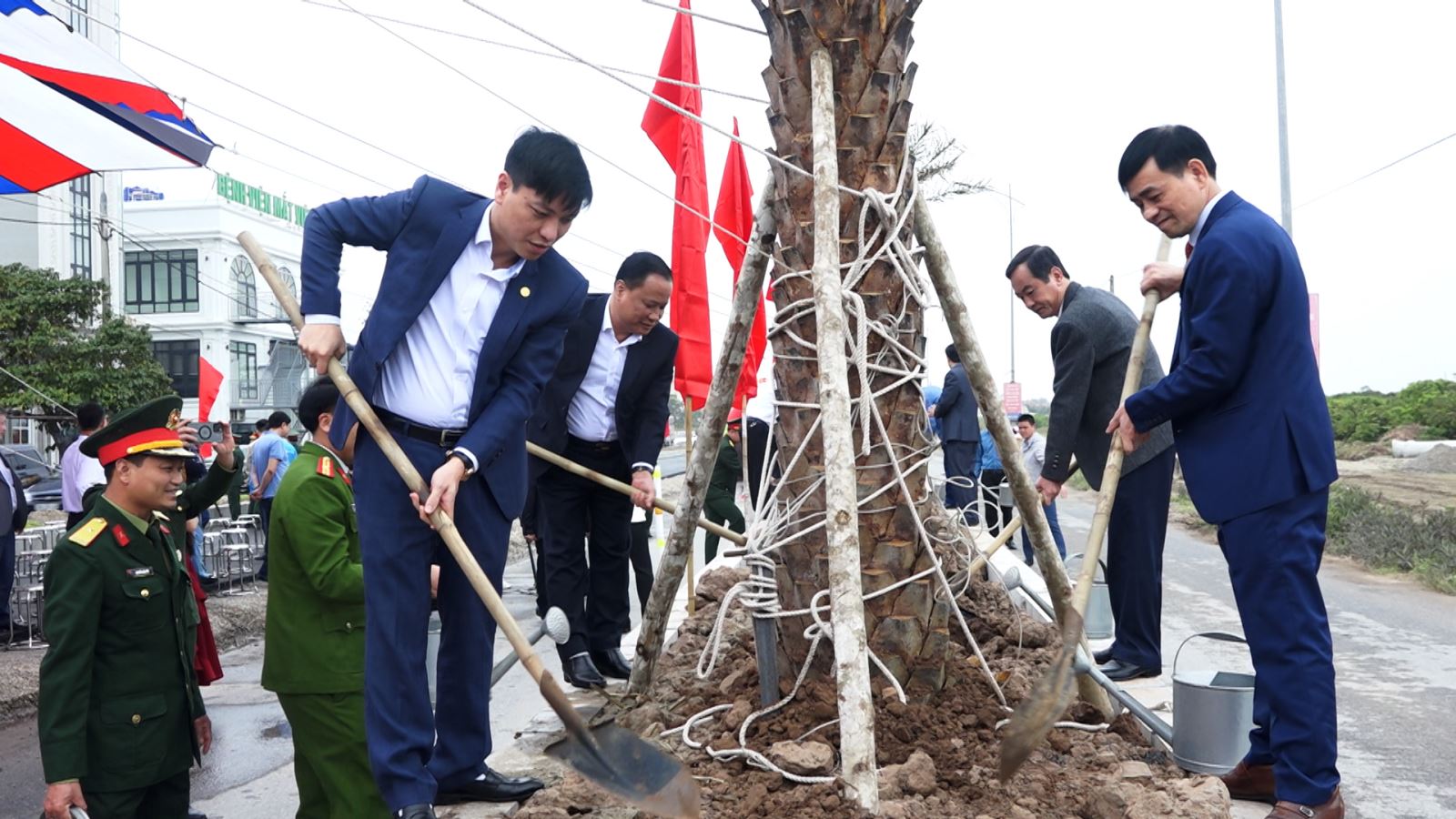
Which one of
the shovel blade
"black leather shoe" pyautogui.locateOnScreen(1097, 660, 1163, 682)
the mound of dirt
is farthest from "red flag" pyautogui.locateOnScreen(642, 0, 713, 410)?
the mound of dirt

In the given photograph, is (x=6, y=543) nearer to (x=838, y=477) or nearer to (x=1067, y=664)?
(x=838, y=477)

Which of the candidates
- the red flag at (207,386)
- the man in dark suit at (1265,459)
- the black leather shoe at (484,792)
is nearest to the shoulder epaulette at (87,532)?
the black leather shoe at (484,792)

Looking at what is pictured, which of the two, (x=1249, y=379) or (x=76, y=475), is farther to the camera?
(x=76, y=475)

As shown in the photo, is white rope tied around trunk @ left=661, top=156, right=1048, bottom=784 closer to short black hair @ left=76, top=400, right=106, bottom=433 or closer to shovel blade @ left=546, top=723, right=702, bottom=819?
shovel blade @ left=546, top=723, right=702, bottom=819

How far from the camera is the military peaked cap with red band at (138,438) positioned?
3646 mm

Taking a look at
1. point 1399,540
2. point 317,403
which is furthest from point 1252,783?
point 1399,540

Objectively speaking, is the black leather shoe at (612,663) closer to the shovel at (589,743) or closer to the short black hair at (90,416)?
the shovel at (589,743)

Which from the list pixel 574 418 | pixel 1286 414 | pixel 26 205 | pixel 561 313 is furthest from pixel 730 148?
pixel 26 205

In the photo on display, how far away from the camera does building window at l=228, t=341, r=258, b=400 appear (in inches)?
2251

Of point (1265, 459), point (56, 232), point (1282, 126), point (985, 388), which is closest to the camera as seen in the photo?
point (1265, 459)

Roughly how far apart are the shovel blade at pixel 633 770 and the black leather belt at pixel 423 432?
2.84 ft

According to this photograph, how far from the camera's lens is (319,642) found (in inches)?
134

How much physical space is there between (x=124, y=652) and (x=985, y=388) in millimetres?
2741

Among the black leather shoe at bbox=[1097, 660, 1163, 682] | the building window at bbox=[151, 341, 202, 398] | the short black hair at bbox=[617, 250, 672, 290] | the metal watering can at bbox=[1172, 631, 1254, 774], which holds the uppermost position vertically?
the building window at bbox=[151, 341, 202, 398]
